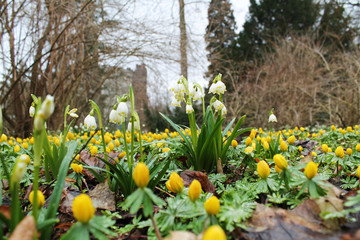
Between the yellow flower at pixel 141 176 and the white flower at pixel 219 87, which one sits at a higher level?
the white flower at pixel 219 87

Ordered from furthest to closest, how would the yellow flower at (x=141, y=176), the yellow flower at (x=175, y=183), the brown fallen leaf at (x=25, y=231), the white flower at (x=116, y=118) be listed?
the white flower at (x=116, y=118), the yellow flower at (x=175, y=183), the yellow flower at (x=141, y=176), the brown fallen leaf at (x=25, y=231)

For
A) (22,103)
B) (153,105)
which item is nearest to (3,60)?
(22,103)

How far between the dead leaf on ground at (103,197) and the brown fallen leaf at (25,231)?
0.52 m

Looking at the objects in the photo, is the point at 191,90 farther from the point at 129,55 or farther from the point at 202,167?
the point at 129,55

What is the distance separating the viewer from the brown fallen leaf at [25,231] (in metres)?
0.61

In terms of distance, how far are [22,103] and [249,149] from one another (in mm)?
5854

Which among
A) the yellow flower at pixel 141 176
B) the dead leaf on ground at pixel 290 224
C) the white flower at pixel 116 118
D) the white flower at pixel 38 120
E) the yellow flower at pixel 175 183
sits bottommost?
the dead leaf on ground at pixel 290 224

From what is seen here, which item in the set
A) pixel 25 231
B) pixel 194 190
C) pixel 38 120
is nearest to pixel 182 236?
pixel 194 190

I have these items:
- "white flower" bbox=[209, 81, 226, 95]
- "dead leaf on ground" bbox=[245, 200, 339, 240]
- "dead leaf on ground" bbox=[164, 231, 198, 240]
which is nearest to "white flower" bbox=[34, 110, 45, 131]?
"dead leaf on ground" bbox=[164, 231, 198, 240]

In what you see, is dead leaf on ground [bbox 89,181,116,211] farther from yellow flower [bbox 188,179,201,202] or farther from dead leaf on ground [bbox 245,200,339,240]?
dead leaf on ground [bbox 245,200,339,240]

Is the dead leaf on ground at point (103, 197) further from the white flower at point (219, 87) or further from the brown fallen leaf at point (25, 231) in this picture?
the white flower at point (219, 87)

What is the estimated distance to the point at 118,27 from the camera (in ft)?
15.9

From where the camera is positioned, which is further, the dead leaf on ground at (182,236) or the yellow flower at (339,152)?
the yellow flower at (339,152)

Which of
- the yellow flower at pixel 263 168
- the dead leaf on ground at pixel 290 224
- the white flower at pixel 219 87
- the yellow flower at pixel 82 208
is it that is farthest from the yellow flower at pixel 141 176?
the white flower at pixel 219 87
